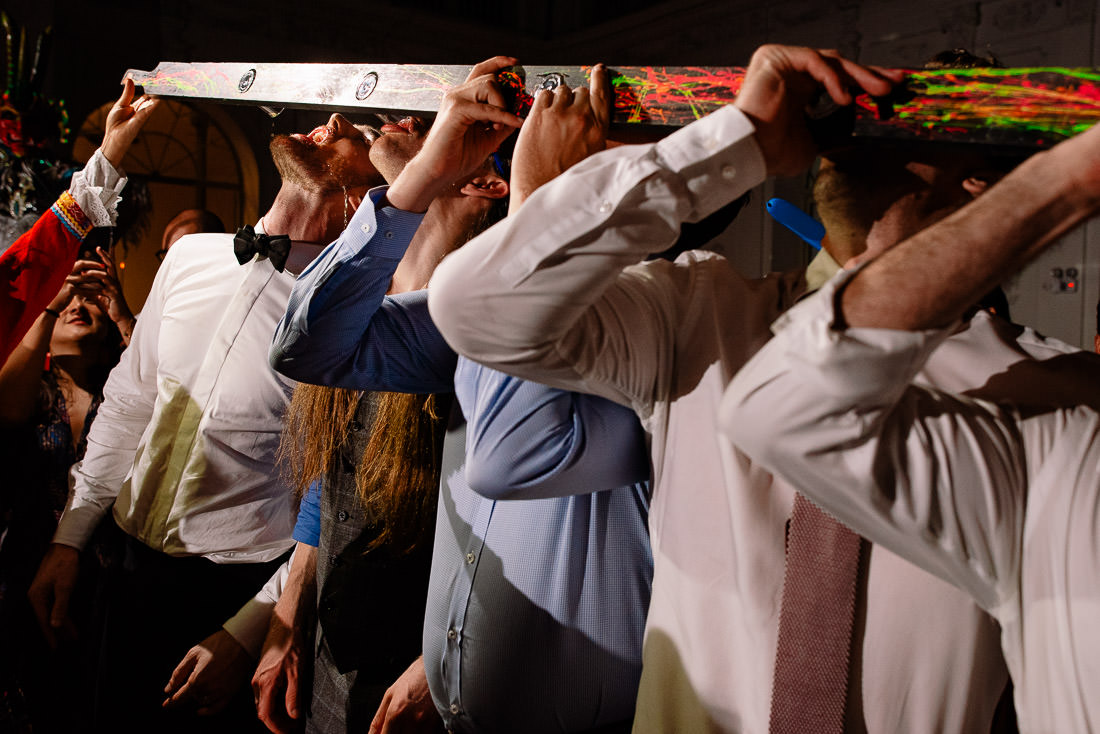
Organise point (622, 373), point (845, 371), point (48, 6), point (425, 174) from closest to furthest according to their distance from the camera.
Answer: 1. point (845, 371)
2. point (622, 373)
3. point (425, 174)
4. point (48, 6)

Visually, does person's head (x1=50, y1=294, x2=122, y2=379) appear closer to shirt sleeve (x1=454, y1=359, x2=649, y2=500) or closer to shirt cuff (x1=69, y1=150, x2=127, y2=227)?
shirt cuff (x1=69, y1=150, x2=127, y2=227)

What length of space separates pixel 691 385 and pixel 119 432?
2.12 m

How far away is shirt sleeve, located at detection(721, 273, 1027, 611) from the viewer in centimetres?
61

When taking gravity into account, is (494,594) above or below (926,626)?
below

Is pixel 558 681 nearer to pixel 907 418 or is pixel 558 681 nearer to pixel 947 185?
pixel 907 418

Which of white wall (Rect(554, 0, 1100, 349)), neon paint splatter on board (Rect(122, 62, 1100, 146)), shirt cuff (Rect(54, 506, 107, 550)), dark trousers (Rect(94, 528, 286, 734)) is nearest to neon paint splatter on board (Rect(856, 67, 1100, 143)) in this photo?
neon paint splatter on board (Rect(122, 62, 1100, 146))

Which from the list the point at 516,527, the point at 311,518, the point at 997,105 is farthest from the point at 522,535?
the point at 311,518

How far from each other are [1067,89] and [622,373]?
508 millimetres

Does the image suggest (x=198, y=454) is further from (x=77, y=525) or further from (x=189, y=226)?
(x=189, y=226)

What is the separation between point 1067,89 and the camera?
0.67 metres

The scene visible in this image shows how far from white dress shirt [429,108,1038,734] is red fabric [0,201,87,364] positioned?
68.7 inches

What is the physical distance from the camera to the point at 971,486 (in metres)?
0.71

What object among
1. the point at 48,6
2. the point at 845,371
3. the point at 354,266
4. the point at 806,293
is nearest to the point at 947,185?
the point at 806,293

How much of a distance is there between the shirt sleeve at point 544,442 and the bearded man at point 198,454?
1087mm
